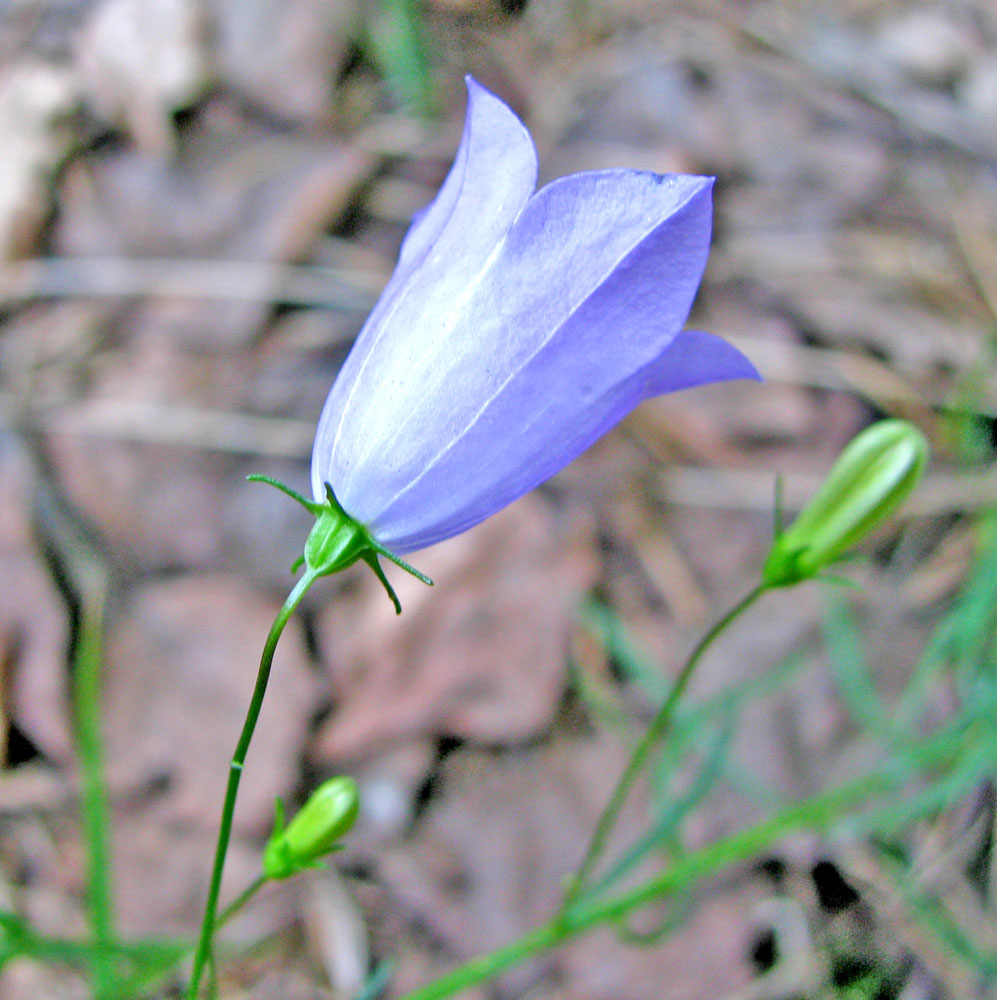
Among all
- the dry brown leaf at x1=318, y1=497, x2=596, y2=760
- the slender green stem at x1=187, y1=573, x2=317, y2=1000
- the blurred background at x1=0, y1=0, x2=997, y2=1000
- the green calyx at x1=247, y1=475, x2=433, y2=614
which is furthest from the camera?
the dry brown leaf at x1=318, y1=497, x2=596, y2=760

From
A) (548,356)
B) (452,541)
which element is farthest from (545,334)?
(452,541)

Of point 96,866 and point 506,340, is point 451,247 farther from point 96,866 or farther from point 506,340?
point 96,866

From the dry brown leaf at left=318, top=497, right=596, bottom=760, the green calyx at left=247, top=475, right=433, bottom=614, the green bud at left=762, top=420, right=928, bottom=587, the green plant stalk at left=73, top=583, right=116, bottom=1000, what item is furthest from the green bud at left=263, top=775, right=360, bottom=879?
the dry brown leaf at left=318, top=497, right=596, bottom=760

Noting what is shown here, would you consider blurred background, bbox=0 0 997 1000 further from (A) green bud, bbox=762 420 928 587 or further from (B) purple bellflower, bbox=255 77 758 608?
(B) purple bellflower, bbox=255 77 758 608

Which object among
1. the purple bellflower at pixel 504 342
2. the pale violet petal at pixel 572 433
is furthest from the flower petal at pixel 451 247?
the pale violet petal at pixel 572 433

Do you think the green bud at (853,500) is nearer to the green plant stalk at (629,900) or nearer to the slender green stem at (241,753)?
the green plant stalk at (629,900)

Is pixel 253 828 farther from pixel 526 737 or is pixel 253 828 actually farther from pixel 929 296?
pixel 929 296
